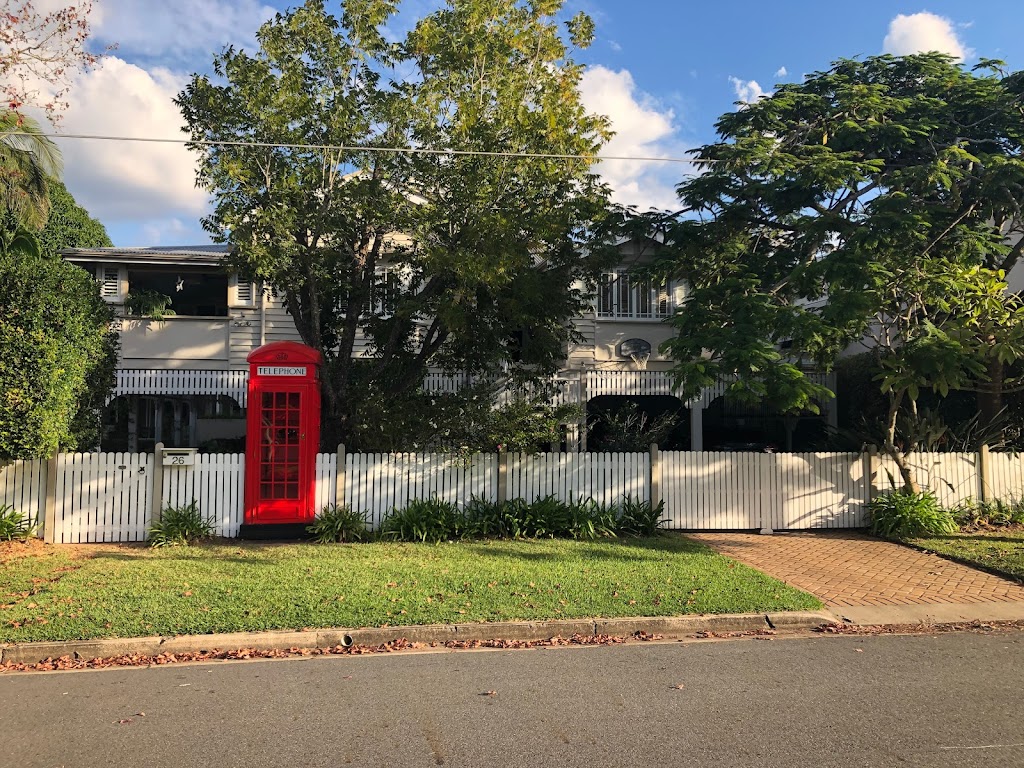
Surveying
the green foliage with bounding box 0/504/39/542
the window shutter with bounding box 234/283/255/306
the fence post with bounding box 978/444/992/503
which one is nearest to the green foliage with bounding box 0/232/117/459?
the green foliage with bounding box 0/504/39/542

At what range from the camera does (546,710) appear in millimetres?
4930

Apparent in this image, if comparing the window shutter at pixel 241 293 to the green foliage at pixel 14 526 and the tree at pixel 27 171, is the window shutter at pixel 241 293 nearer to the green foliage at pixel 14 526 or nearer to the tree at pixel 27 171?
the tree at pixel 27 171

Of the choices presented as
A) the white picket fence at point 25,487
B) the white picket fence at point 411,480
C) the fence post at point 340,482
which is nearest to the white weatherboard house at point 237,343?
the white picket fence at point 411,480

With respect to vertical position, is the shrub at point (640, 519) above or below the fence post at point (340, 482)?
below

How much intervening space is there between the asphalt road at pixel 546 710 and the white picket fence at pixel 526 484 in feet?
16.4

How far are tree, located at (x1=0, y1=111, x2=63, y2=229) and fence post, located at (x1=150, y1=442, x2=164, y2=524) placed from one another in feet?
→ 14.4

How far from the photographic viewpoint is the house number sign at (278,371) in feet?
A: 35.4

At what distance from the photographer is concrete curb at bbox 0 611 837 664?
6.12 meters

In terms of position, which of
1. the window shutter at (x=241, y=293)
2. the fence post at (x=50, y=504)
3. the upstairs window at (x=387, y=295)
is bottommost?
the fence post at (x=50, y=504)

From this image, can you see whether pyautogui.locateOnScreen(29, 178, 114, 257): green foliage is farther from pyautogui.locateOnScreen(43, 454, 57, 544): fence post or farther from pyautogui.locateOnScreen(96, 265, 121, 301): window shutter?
pyautogui.locateOnScreen(43, 454, 57, 544): fence post

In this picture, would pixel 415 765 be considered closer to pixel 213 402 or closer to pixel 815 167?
pixel 815 167

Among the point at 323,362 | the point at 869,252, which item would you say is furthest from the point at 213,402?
the point at 869,252

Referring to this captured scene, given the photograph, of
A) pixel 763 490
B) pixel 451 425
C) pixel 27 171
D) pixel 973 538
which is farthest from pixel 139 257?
pixel 973 538

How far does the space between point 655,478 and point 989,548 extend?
4647mm
